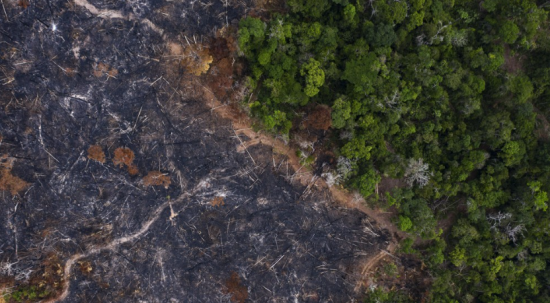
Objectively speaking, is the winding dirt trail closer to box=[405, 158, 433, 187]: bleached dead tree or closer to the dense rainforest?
the dense rainforest

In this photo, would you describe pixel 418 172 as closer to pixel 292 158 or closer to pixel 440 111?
pixel 440 111

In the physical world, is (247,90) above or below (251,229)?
above

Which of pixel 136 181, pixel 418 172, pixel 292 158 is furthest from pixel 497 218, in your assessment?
pixel 136 181

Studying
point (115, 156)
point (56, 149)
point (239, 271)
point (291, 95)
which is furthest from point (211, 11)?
point (239, 271)

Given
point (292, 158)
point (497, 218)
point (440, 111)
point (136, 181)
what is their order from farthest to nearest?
point (497, 218)
point (292, 158)
point (440, 111)
point (136, 181)

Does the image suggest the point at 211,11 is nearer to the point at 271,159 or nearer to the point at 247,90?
the point at 247,90

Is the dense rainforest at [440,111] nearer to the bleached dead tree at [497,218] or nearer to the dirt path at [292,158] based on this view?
the bleached dead tree at [497,218]

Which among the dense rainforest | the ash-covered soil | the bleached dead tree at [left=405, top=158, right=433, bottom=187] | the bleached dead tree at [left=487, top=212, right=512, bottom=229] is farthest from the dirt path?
the bleached dead tree at [left=487, top=212, right=512, bottom=229]
